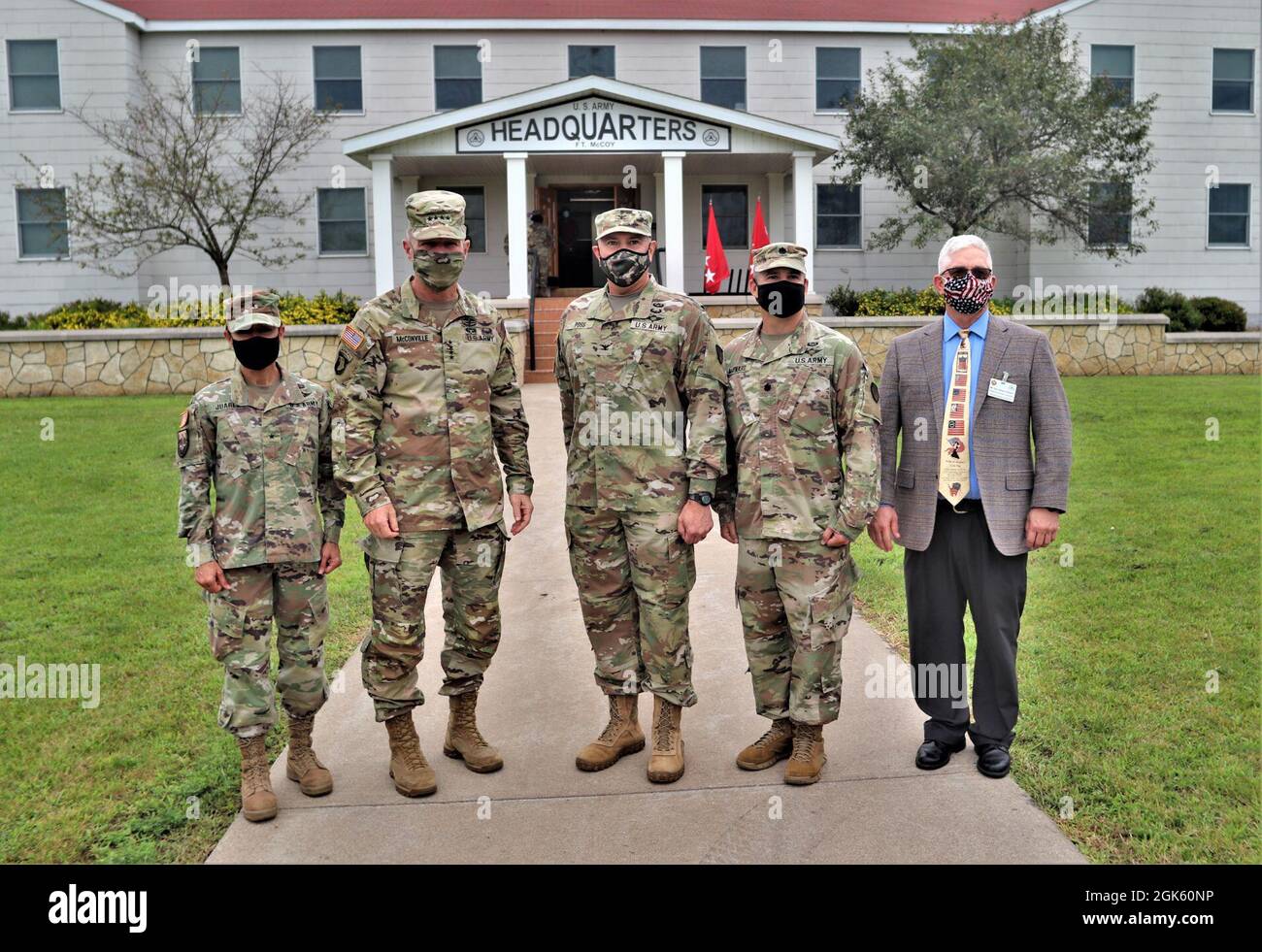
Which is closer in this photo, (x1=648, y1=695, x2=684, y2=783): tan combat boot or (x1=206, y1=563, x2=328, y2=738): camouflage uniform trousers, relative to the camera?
(x1=206, y1=563, x2=328, y2=738): camouflage uniform trousers

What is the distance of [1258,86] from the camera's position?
80.4 ft

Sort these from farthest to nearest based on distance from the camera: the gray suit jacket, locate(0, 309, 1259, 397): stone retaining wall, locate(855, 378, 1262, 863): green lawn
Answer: locate(0, 309, 1259, 397): stone retaining wall < the gray suit jacket < locate(855, 378, 1262, 863): green lawn

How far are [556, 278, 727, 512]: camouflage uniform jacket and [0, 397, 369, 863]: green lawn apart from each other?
6.43 ft

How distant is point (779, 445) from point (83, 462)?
8857mm

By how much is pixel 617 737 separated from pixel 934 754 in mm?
1271

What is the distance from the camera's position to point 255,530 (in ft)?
12.9

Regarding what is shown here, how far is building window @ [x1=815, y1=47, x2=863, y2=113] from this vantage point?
939 inches

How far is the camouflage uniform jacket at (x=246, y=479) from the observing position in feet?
12.9

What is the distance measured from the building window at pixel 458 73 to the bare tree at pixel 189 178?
2.68 meters

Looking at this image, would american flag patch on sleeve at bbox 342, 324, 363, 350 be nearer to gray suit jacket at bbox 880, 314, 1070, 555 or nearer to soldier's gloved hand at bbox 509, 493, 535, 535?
soldier's gloved hand at bbox 509, 493, 535, 535

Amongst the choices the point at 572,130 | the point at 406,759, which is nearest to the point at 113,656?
the point at 406,759

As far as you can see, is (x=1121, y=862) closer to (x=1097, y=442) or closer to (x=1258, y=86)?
(x=1097, y=442)

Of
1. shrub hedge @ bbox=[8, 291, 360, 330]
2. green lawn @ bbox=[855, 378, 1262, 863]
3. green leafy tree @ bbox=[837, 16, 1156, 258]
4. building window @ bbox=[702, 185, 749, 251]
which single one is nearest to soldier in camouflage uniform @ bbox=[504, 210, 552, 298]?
building window @ bbox=[702, 185, 749, 251]

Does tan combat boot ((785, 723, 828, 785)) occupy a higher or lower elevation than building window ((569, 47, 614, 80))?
lower
